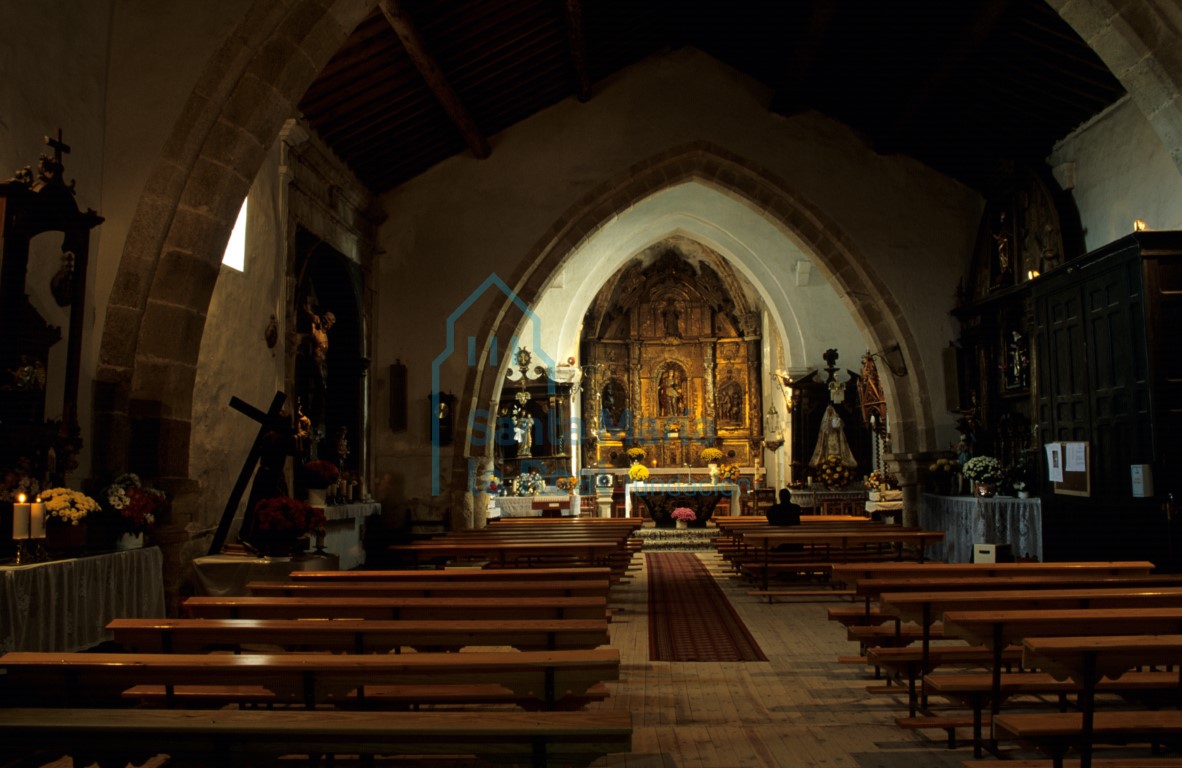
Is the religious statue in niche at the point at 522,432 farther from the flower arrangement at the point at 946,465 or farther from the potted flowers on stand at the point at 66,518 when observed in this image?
the potted flowers on stand at the point at 66,518

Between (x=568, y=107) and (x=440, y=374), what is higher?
(x=568, y=107)

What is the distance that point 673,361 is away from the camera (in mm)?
23062

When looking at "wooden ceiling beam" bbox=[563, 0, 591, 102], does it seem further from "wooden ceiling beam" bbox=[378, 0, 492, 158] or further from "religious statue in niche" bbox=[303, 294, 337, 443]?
"religious statue in niche" bbox=[303, 294, 337, 443]

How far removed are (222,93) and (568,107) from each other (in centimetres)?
717

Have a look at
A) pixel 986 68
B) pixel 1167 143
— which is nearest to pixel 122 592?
pixel 1167 143

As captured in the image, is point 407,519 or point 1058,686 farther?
point 407,519

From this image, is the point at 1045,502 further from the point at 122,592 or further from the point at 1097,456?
the point at 122,592

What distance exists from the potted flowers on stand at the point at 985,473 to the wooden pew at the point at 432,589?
6.45m

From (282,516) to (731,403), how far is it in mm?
16791

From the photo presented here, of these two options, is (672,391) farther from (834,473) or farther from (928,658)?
(928,658)

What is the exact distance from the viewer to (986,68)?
9.95 meters

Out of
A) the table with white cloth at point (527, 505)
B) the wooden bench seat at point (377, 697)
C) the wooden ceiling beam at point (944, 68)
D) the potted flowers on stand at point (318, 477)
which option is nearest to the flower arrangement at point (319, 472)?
the potted flowers on stand at point (318, 477)

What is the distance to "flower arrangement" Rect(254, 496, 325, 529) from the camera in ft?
22.6

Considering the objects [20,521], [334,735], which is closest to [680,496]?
[20,521]
